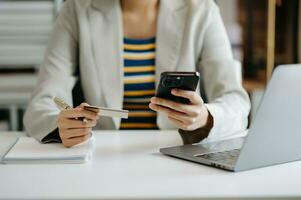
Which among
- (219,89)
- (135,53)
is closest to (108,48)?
(135,53)

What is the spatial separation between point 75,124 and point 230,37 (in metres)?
2.20

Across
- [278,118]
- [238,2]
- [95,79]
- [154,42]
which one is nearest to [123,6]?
[154,42]

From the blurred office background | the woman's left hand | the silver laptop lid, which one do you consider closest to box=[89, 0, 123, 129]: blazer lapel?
the woman's left hand

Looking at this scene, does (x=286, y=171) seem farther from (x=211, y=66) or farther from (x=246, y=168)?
(x=211, y=66)

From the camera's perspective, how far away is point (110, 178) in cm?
92

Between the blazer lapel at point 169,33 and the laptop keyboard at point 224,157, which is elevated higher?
the blazer lapel at point 169,33

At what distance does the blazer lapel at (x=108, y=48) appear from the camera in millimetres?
1587

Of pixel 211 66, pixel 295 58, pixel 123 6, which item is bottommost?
pixel 295 58

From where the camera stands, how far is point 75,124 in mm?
1154

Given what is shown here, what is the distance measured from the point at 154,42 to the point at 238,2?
166 cm

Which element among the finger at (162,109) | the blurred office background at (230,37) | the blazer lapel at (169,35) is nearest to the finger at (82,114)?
the finger at (162,109)

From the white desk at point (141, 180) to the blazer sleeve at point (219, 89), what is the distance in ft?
0.80

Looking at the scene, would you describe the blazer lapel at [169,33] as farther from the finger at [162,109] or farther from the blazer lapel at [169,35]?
the finger at [162,109]

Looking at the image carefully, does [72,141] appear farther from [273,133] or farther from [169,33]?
[169,33]
